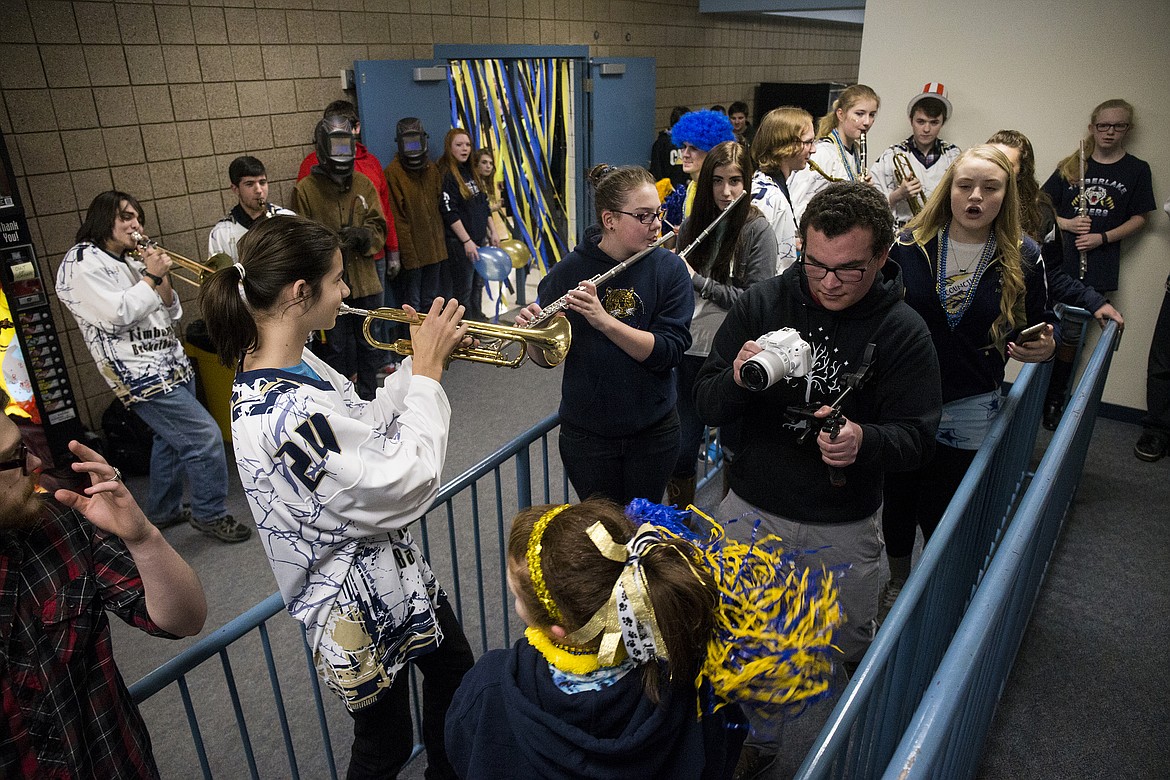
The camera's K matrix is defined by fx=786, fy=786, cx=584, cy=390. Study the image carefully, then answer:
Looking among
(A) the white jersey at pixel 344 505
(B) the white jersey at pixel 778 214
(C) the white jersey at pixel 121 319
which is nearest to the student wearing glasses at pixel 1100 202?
(B) the white jersey at pixel 778 214

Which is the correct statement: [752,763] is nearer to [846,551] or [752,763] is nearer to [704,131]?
[846,551]

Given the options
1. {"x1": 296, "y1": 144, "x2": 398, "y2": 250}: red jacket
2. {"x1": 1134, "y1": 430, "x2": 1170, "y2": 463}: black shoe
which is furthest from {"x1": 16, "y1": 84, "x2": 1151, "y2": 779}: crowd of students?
{"x1": 296, "y1": 144, "x2": 398, "y2": 250}: red jacket

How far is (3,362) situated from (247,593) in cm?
148

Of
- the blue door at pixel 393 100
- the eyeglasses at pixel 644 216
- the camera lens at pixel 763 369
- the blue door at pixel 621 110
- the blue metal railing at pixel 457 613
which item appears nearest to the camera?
the blue metal railing at pixel 457 613

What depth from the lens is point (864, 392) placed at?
192cm

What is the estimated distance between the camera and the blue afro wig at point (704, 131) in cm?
327

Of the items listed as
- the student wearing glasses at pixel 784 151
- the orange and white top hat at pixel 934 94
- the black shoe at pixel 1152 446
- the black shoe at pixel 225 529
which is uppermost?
the orange and white top hat at pixel 934 94

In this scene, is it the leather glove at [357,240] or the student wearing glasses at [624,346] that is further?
the leather glove at [357,240]

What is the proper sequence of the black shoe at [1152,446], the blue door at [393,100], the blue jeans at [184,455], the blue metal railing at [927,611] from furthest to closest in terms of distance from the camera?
the blue door at [393,100] < the black shoe at [1152,446] < the blue jeans at [184,455] < the blue metal railing at [927,611]

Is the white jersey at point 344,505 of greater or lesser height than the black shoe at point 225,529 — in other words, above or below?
above

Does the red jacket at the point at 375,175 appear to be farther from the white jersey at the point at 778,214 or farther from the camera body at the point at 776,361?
the camera body at the point at 776,361

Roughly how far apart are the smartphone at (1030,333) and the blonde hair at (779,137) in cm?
162

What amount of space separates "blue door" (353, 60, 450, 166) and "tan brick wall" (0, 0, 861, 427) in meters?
0.20

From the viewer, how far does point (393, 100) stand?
221 inches
